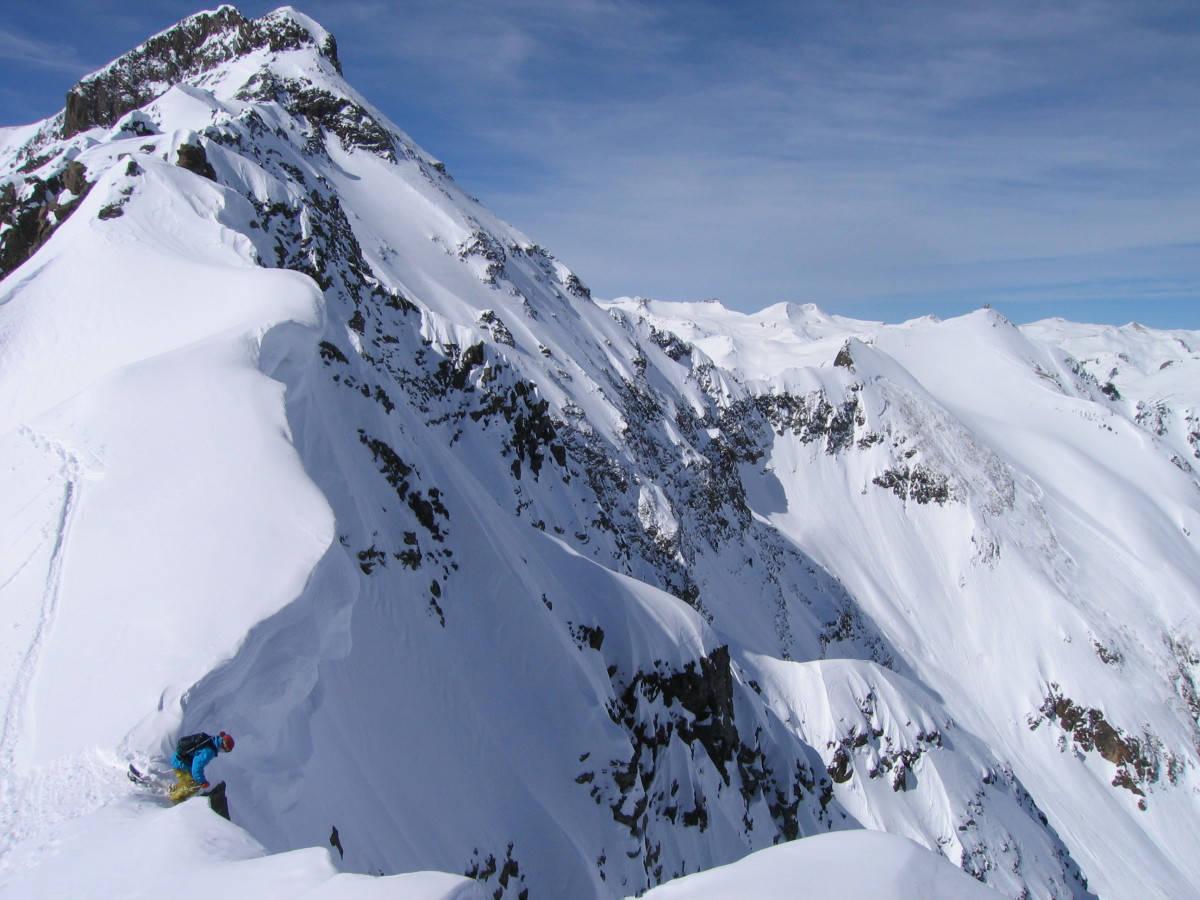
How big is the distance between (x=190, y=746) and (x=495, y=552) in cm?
1696

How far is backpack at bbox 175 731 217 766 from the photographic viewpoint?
7.07 meters

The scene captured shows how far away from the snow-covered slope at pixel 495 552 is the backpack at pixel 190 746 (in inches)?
12.0

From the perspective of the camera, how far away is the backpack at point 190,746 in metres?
7.07

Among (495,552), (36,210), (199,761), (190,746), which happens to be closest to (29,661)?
(190,746)

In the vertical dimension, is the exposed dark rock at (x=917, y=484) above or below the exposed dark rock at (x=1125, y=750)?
above

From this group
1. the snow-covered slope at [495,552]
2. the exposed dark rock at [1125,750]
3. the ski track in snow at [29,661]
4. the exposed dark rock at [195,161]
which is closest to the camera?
the ski track in snow at [29,661]

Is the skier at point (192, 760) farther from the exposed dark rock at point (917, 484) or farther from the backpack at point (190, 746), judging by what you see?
the exposed dark rock at point (917, 484)

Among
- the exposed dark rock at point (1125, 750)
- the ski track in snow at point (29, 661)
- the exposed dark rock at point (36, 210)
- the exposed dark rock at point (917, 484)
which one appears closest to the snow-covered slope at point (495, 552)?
the ski track in snow at point (29, 661)

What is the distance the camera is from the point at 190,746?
7105 millimetres

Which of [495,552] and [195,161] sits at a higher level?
[195,161]

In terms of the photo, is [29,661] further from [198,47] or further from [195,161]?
[198,47]

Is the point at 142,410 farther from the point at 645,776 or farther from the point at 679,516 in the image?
the point at 679,516

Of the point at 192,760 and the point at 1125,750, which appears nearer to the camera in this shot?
the point at 192,760

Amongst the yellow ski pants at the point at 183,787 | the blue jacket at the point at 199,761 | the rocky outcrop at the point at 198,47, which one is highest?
the rocky outcrop at the point at 198,47
